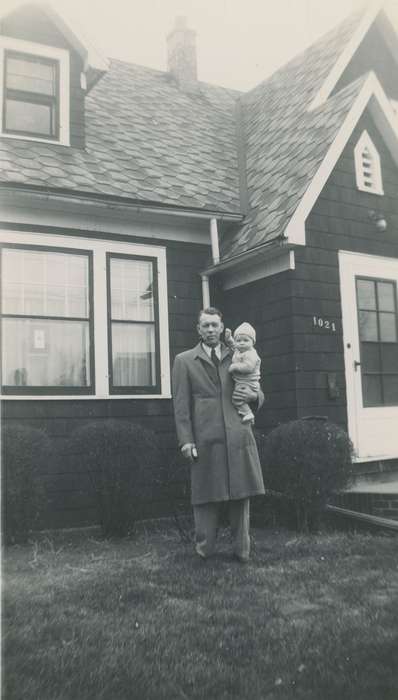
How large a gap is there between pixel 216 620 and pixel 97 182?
5.44 m

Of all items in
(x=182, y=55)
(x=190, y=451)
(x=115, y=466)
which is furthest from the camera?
(x=182, y=55)

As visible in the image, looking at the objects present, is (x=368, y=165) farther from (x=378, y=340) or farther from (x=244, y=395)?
(x=244, y=395)

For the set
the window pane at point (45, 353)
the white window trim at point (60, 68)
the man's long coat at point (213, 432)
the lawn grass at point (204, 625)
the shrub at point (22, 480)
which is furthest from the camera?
the white window trim at point (60, 68)

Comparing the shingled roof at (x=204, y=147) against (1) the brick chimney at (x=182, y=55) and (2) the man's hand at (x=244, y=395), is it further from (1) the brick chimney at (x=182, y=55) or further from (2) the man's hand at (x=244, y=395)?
(2) the man's hand at (x=244, y=395)

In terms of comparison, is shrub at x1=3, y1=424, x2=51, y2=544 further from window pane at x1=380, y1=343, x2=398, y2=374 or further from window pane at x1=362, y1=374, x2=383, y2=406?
window pane at x1=380, y1=343, x2=398, y2=374

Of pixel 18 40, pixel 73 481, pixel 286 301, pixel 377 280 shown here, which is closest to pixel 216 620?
pixel 73 481

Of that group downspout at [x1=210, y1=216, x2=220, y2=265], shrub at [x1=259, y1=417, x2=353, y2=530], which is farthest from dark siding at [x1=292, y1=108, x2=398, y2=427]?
downspout at [x1=210, y1=216, x2=220, y2=265]

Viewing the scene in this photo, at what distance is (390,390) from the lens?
838 centimetres

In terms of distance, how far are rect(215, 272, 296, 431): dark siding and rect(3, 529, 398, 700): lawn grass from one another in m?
2.16

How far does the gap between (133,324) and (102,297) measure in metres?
0.50

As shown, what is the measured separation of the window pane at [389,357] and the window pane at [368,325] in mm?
202

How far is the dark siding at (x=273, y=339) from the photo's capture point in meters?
7.58

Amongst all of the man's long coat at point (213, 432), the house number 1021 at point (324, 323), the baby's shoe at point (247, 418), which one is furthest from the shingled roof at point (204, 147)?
the baby's shoe at point (247, 418)

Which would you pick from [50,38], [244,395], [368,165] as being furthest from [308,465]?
[50,38]
